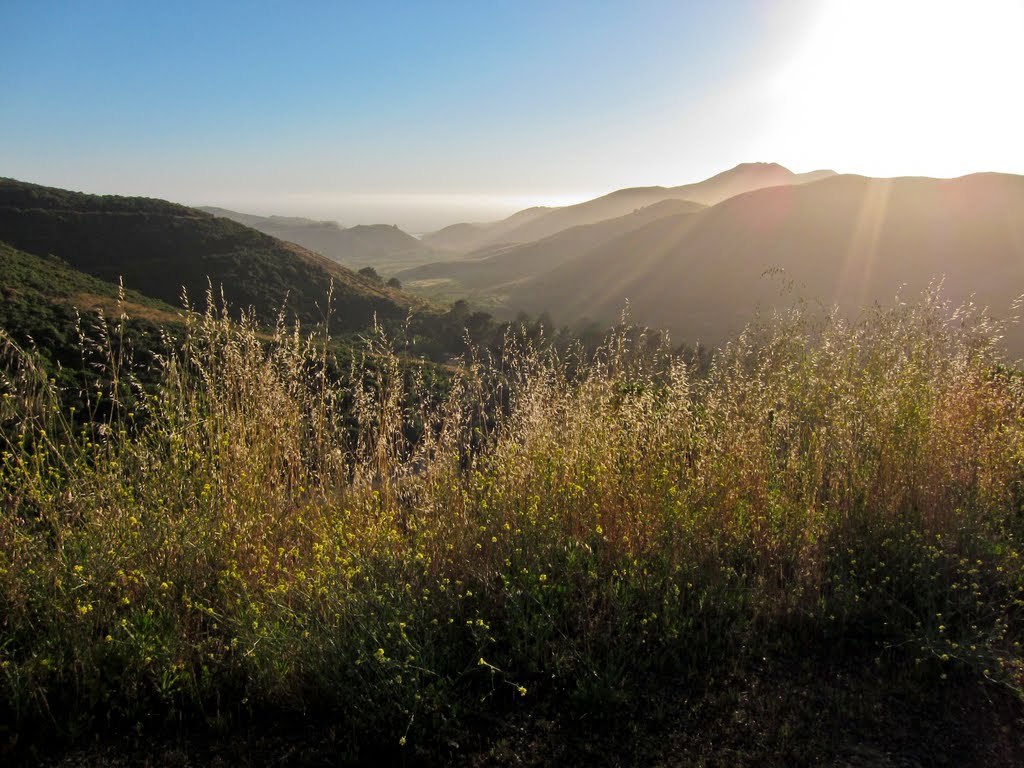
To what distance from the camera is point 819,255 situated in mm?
50281

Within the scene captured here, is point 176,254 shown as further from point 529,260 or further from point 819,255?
point 529,260

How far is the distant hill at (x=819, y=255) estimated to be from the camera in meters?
43.3

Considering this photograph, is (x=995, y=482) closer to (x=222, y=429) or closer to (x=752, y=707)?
(x=752, y=707)

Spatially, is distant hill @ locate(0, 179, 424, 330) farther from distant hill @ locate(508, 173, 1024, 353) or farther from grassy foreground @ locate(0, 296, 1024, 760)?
grassy foreground @ locate(0, 296, 1024, 760)

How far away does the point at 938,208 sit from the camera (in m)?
52.5

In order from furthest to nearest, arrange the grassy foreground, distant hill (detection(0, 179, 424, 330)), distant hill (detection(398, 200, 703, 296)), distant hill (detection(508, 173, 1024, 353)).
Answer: distant hill (detection(398, 200, 703, 296)) < distant hill (detection(508, 173, 1024, 353)) < distant hill (detection(0, 179, 424, 330)) < the grassy foreground

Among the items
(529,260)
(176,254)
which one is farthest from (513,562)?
(529,260)

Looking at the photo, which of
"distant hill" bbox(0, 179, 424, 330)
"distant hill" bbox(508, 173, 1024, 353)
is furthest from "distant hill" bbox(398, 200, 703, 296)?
"distant hill" bbox(0, 179, 424, 330)

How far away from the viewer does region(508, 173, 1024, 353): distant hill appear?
4331 centimetres

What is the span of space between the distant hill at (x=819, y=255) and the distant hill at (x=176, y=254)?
2297 cm

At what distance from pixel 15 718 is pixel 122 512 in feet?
3.09

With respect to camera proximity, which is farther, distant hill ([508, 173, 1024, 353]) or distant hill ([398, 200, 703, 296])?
distant hill ([398, 200, 703, 296])

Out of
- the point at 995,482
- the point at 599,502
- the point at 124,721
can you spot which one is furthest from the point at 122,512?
the point at 995,482

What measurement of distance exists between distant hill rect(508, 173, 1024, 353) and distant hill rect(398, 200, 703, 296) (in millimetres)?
26092
